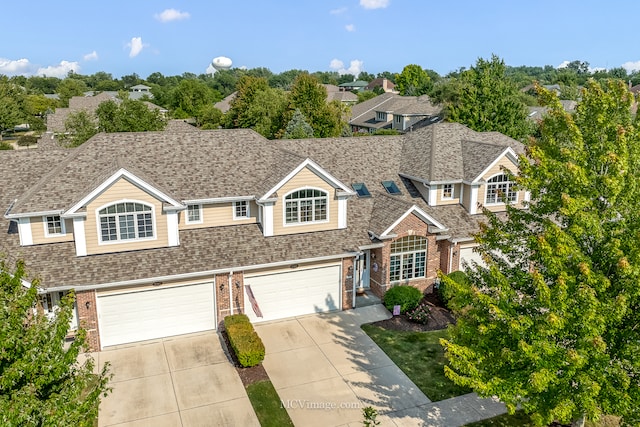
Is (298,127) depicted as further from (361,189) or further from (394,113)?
(394,113)

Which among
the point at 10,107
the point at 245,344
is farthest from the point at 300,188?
the point at 10,107

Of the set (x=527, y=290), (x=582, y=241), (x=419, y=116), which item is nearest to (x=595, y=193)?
(x=582, y=241)

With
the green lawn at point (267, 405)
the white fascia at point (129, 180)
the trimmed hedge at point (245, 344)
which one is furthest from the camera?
the white fascia at point (129, 180)

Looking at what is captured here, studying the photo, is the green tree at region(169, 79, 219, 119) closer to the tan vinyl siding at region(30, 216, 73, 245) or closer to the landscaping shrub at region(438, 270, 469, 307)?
the tan vinyl siding at region(30, 216, 73, 245)

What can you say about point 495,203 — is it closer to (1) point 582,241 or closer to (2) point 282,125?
(1) point 582,241

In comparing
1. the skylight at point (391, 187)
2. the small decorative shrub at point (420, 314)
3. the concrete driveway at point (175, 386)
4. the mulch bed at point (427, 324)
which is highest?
the skylight at point (391, 187)

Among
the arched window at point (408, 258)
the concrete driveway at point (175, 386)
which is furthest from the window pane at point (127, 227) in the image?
the arched window at point (408, 258)

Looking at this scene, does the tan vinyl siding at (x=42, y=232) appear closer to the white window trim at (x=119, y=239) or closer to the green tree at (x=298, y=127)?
the white window trim at (x=119, y=239)
